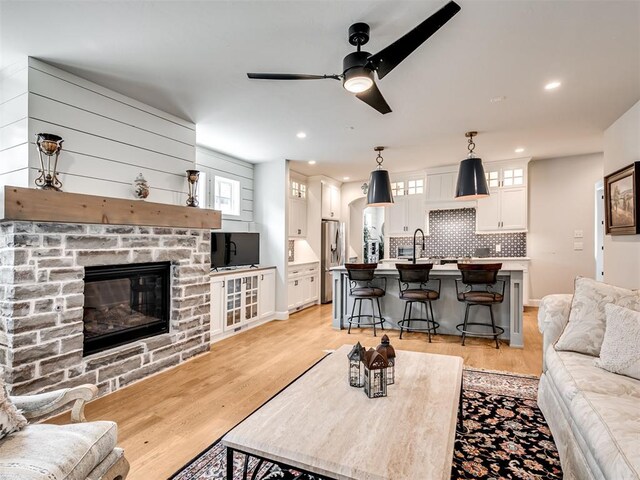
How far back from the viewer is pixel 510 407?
2.54 meters

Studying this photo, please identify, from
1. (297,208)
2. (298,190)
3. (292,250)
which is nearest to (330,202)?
(298,190)

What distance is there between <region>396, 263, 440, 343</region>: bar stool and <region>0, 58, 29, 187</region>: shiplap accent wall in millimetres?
3814

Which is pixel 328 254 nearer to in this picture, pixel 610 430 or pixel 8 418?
pixel 610 430

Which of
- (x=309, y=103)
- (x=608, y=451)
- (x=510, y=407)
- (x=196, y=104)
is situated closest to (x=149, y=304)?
(x=196, y=104)

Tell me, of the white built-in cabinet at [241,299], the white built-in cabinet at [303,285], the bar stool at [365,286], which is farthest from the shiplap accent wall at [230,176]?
the bar stool at [365,286]

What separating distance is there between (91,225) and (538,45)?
372cm

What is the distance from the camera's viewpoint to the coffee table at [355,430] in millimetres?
1229

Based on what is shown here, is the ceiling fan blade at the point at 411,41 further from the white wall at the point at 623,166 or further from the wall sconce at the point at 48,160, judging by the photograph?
the white wall at the point at 623,166

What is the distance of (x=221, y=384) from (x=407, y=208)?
5089 mm

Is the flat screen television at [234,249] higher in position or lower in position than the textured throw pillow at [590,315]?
higher

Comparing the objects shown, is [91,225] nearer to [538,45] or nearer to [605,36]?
[538,45]

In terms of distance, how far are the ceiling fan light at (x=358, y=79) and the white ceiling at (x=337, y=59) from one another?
33 centimetres

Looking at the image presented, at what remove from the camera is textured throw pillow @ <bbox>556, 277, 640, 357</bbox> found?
2.19 m

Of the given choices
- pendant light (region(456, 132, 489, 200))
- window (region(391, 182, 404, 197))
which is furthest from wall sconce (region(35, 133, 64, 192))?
window (region(391, 182, 404, 197))
